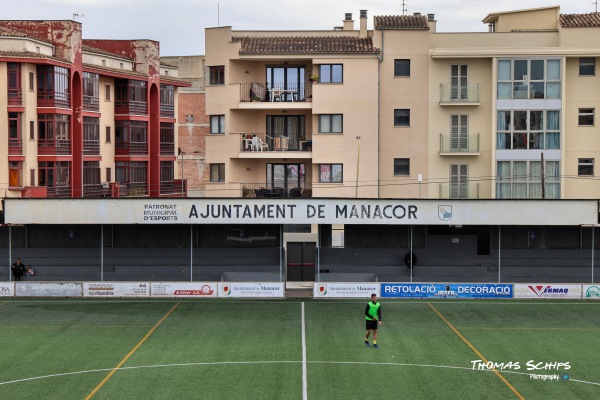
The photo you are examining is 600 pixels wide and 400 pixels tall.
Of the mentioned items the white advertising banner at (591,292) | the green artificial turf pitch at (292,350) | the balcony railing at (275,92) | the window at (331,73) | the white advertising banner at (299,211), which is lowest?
the green artificial turf pitch at (292,350)

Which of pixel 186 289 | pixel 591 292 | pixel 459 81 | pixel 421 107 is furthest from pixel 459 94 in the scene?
pixel 186 289

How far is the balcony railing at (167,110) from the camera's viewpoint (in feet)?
260

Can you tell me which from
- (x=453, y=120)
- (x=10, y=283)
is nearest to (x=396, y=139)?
(x=453, y=120)

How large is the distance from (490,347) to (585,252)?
18.6m

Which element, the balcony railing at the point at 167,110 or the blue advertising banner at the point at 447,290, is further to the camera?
the balcony railing at the point at 167,110

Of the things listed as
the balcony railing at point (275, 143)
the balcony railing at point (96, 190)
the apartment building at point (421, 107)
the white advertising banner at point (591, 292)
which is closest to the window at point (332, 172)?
the apartment building at point (421, 107)

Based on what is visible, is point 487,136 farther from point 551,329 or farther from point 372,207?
point 551,329

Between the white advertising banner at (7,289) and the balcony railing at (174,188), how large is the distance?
90.8 ft

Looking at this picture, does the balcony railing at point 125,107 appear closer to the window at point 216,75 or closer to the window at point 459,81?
the window at point 216,75

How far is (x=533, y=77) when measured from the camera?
6381cm

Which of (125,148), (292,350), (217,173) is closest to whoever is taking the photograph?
(292,350)

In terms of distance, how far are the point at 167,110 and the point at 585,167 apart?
3229 cm

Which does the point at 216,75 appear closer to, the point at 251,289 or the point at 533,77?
the point at 533,77

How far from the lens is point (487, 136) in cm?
6506
